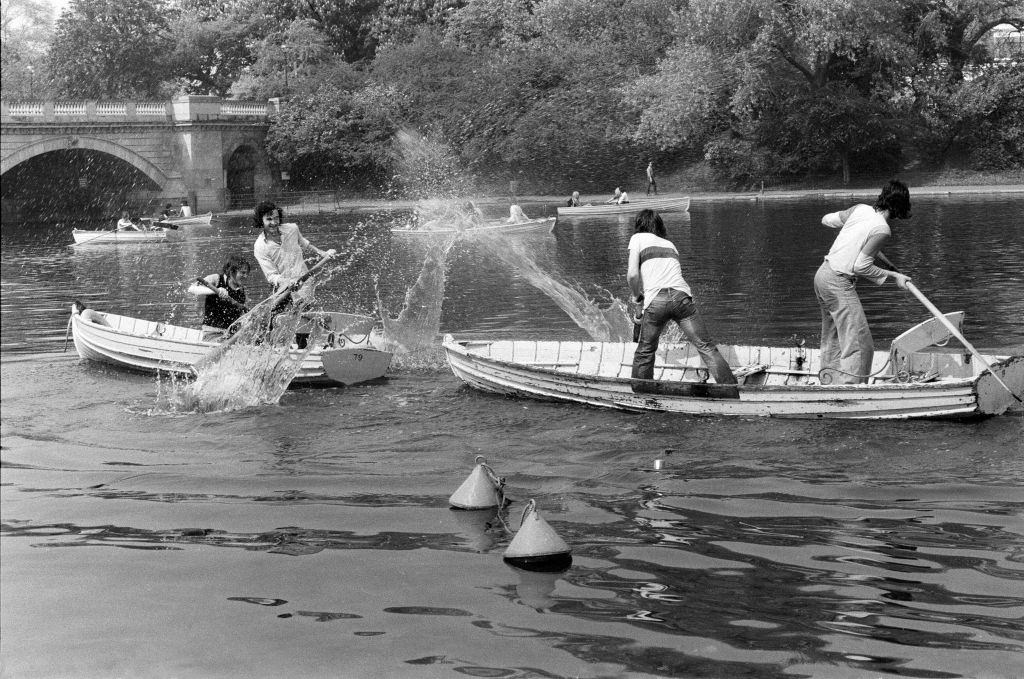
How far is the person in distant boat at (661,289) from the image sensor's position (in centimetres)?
1292

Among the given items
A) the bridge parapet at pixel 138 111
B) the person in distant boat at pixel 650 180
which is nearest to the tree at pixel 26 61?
the bridge parapet at pixel 138 111

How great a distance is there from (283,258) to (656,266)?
5351 millimetres

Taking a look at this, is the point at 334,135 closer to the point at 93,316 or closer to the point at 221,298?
the point at 93,316

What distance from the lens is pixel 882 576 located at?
8.27 meters

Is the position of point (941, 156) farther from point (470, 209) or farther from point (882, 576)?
point (882, 576)

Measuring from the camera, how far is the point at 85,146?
57812 mm

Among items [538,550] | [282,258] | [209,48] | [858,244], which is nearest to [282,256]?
[282,258]

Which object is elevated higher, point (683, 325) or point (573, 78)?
point (573, 78)

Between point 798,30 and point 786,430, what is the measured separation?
127ft

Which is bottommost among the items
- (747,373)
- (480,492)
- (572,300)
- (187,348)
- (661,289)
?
(480,492)

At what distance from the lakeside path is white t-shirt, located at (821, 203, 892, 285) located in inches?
1341

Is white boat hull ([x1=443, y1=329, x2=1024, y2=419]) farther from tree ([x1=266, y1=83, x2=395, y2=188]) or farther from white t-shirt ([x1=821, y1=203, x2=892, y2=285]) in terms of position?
tree ([x1=266, y1=83, x2=395, y2=188])

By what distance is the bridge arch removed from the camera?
182 feet

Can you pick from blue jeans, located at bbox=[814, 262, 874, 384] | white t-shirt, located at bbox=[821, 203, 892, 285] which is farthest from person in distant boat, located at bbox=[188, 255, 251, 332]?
white t-shirt, located at bbox=[821, 203, 892, 285]
